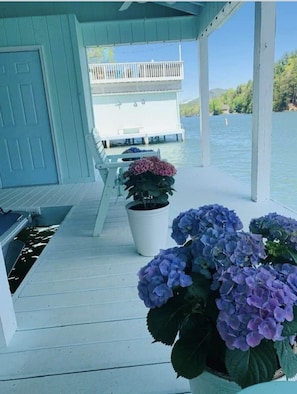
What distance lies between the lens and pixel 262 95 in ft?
9.82

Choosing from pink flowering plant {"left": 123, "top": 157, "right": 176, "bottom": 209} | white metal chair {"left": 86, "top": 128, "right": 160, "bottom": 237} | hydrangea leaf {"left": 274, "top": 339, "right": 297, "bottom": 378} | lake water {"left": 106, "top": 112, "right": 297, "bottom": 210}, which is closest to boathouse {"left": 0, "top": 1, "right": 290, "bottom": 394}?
white metal chair {"left": 86, "top": 128, "right": 160, "bottom": 237}

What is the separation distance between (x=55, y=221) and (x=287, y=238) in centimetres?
297

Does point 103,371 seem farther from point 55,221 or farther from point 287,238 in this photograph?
point 55,221

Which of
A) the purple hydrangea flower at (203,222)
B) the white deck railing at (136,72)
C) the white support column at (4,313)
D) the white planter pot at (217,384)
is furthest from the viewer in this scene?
the white deck railing at (136,72)

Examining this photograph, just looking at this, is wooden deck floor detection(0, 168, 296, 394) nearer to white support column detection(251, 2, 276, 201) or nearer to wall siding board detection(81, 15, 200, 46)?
white support column detection(251, 2, 276, 201)

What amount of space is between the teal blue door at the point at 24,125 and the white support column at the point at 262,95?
319 cm

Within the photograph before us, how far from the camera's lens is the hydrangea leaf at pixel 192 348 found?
69cm

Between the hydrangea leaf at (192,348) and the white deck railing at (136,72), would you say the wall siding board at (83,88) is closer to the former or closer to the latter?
the hydrangea leaf at (192,348)

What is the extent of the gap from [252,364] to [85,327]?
1025 mm

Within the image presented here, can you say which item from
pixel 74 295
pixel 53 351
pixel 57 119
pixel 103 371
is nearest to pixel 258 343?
pixel 103 371

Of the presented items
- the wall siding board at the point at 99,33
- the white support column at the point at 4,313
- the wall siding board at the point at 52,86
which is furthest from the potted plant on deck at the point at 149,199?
the wall siding board at the point at 99,33

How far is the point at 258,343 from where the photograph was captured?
607 mm

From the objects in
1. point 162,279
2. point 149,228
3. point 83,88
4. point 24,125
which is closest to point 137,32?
point 83,88

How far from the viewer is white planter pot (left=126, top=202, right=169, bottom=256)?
6.83 feet
